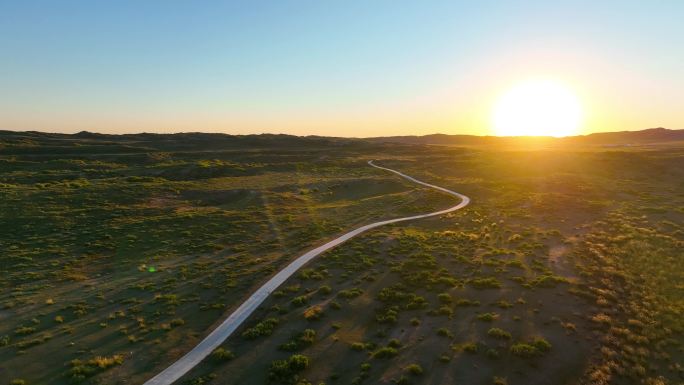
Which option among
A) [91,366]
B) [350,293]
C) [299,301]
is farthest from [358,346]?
[91,366]

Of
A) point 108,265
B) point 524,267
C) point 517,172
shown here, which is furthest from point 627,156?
point 108,265

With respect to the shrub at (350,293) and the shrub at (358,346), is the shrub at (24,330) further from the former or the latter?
the shrub at (358,346)

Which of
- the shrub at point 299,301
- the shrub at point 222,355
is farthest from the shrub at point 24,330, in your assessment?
the shrub at point 299,301

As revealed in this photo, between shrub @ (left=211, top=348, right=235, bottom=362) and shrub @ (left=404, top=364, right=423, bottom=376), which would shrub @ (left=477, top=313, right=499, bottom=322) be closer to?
shrub @ (left=404, top=364, right=423, bottom=376)

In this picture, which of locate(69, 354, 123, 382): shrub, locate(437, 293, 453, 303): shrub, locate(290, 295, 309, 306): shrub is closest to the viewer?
locate(69, 354, 123, 382): shrub

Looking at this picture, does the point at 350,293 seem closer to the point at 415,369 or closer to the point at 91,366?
the point at 415,369

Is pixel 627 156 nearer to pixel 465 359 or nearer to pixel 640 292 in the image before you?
pixel 640 292

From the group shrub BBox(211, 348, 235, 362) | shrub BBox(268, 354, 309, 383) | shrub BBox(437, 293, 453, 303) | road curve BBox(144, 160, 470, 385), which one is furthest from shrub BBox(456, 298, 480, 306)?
shrub BBox(211, 348, 235, 362)

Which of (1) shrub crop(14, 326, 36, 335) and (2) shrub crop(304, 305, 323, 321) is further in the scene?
(2) shrub crop(304, 305, 323, 321)
